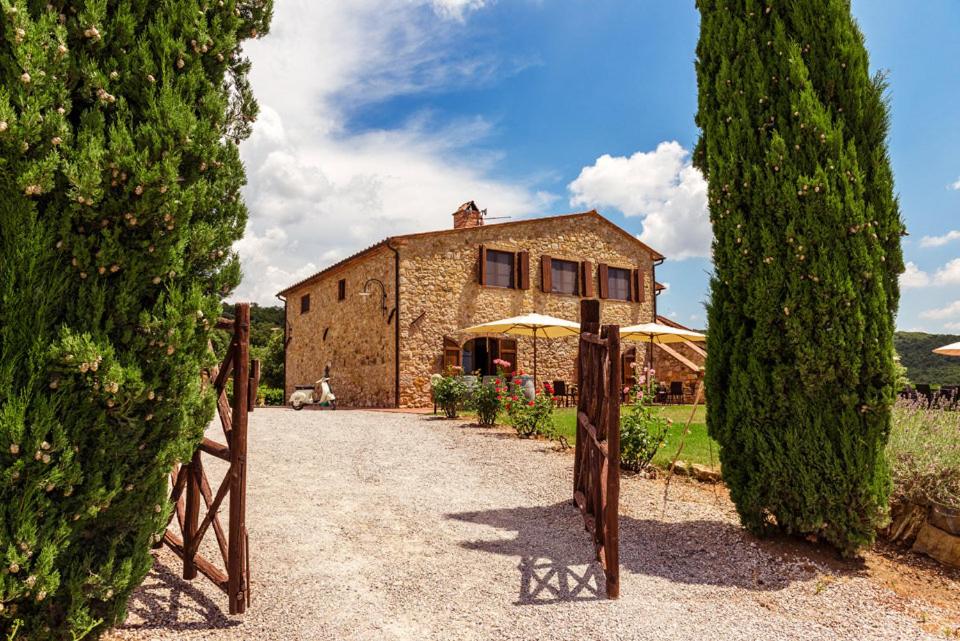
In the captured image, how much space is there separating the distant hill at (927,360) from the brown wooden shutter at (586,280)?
16533 millimetres

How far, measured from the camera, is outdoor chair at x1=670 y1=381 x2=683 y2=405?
1903 centimetres

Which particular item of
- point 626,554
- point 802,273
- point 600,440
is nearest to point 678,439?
point 600,440

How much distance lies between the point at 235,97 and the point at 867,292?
4.64 m

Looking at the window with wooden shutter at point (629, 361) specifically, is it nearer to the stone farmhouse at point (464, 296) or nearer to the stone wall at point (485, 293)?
the stone farmhouse at point (464, 296)

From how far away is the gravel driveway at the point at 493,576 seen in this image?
3547mm

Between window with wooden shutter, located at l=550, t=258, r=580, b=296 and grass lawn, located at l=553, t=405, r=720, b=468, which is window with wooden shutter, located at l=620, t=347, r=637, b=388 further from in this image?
grass lawn, located at l=553, t=405, r=720, b=468

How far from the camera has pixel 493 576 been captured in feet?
14.1

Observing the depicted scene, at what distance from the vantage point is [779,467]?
15.8ft

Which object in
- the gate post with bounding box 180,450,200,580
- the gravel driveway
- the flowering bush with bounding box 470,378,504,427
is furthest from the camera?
the flowering bush with bounding box 470,378,504,427

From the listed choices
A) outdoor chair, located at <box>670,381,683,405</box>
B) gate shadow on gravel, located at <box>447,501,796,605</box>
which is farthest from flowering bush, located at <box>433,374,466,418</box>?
outdoor chair, located at <box>670,381,683,405</box>

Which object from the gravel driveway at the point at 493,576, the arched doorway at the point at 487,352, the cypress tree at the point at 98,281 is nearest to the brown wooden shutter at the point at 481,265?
the arched doorway at the point at 487,352

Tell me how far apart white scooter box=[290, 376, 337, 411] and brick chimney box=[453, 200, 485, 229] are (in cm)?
629

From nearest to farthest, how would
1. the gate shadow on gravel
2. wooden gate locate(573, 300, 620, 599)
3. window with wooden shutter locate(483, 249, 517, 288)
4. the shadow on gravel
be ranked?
the shadow on gravel < wooden gate locate(573, 300, 620, 599) < the gate shadow on gravel < window with wooden shutter locate(483, 249, 517, 288)

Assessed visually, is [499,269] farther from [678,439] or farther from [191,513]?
[191,513]
